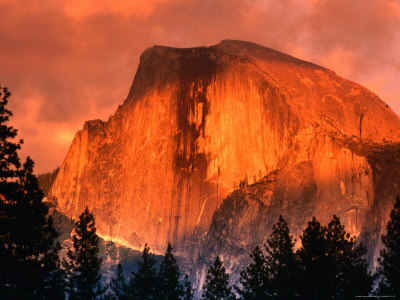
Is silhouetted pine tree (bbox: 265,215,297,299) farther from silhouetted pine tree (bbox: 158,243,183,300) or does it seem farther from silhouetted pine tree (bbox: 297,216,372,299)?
silhouetted pine tree (bbox: 158,243,183,300)

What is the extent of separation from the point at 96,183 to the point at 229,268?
57.5m

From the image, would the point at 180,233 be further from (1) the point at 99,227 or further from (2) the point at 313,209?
(2) the point at 313,209

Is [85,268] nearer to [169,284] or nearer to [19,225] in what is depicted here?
[169,284]

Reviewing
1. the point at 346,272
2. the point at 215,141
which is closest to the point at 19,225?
the point at 346,272

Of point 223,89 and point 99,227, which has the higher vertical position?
point 223,89

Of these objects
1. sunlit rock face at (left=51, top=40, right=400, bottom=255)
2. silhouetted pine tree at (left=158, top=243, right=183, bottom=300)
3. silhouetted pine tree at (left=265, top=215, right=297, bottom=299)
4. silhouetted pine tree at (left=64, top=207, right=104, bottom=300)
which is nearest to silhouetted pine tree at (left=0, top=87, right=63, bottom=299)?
silhouetted pine tree at (left=64, top=207, right=104, bottom=300)

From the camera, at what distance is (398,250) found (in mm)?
54312

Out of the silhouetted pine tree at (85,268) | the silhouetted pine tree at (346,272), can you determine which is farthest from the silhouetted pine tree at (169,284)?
the silhouetted pine tree at (346,272)

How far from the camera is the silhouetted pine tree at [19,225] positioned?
36656 mm

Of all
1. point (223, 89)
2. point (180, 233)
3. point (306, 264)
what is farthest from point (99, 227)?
point (306, 264)

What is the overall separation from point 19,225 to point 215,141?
95.5 metres

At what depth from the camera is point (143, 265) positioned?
74.1m

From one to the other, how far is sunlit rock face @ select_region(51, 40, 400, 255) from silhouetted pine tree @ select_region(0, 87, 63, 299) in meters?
68.6

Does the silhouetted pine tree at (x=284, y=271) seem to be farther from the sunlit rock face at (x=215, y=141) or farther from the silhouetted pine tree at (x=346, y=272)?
the sunlit rock face at (x=215, y=141)
